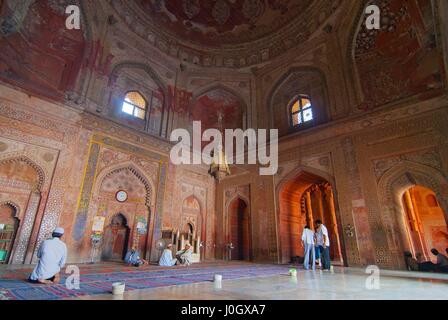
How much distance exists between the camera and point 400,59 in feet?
26.9

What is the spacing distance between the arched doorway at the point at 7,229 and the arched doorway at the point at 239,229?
7531 millimetres

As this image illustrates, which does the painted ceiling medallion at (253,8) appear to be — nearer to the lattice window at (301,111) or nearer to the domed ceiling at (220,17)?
the domed ceiling at (220,17)

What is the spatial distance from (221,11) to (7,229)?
502 inches

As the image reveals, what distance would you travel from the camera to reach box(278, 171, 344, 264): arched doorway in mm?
9555

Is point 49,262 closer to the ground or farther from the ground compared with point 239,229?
closer to the ground

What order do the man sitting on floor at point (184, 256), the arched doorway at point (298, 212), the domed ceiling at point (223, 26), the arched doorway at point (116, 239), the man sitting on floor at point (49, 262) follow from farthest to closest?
the domed ceiling at point (223, 26) < the arched doorway at point (298, 212) < the arched doorway at point (116, 239) < the man sitting on floor at point (184, 256) < the man sitting on floor at point (49, 262)

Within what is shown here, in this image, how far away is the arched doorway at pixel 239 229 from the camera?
36.2ft

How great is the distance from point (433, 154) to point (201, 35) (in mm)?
11598

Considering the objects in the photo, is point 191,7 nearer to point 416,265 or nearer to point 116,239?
point 116,239

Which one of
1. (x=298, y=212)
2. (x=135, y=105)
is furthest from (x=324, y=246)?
(x=135, y=105)

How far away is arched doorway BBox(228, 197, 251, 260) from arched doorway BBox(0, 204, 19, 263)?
753 cm

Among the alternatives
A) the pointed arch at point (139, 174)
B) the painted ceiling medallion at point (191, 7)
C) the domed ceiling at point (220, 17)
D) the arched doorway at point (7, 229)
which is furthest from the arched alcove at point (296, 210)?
the painted ceiling medallion at point (191, 7)

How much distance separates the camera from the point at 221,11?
12.9 metres

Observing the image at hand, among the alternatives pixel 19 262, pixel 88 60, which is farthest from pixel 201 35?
pixel 19 262
